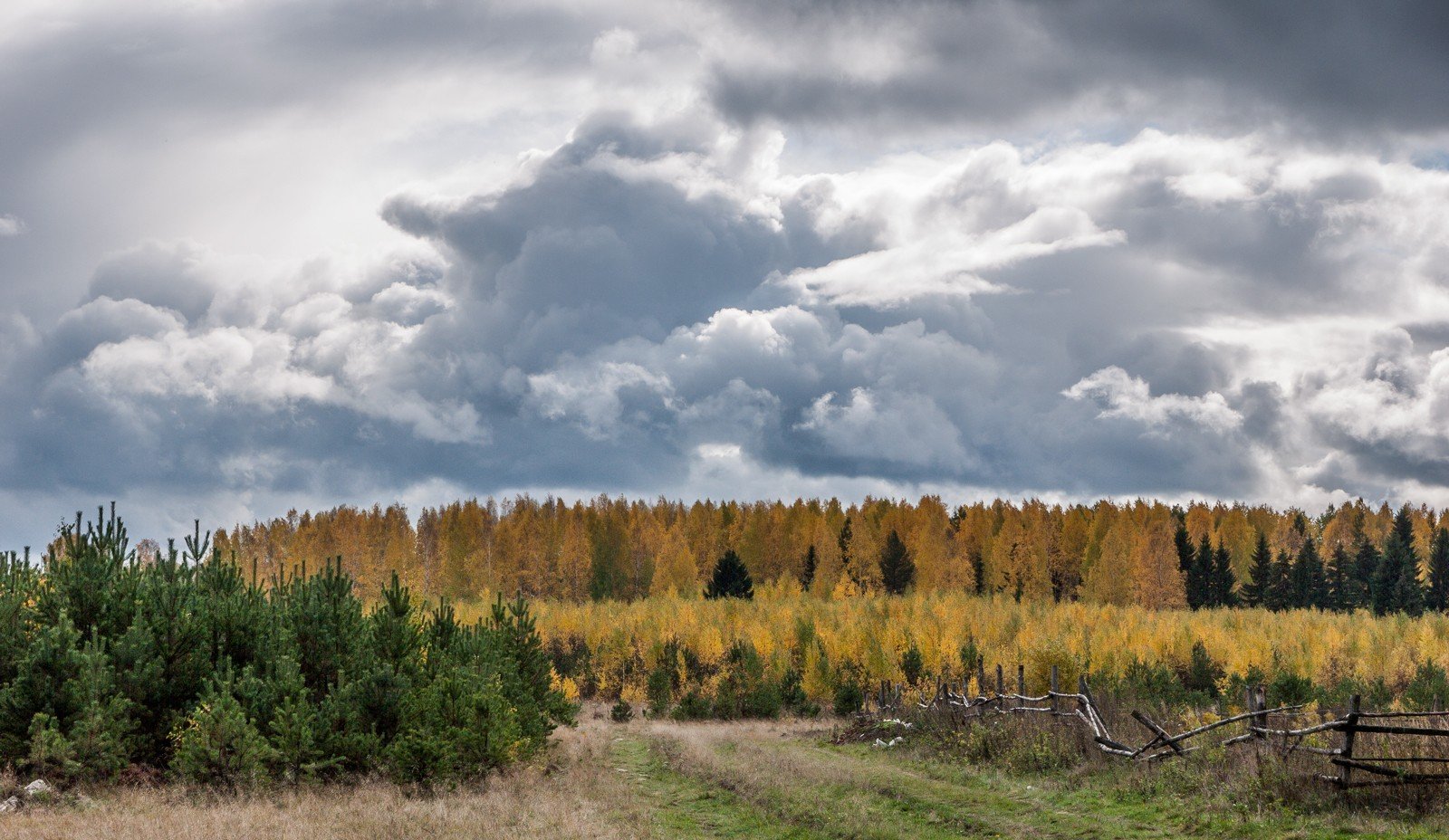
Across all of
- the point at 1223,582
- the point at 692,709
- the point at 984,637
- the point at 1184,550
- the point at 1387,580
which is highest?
the point at 1184,550

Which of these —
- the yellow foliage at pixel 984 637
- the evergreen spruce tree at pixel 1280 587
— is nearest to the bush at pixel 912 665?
the yellow foliage at pixel 984 637

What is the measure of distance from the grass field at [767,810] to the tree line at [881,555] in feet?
276

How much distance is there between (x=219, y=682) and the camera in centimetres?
2094

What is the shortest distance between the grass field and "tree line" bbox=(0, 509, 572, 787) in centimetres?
95

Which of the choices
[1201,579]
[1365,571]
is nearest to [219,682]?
[1201,579]

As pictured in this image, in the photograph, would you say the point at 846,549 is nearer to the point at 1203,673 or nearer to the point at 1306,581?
the point at 1306,581

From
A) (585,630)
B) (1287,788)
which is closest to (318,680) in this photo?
(1287,788)

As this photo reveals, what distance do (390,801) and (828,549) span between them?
10014 centimetres

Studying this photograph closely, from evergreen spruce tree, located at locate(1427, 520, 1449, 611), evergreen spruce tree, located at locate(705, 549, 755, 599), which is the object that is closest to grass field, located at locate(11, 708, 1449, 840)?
evergreen spruce tree, located at locate(705, 549, 755, 599)

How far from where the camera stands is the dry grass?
16.3 m

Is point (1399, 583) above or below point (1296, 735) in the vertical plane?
above

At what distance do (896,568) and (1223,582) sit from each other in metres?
37.0

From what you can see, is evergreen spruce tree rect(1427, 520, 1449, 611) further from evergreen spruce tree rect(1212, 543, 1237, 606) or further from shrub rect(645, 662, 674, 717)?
shrub rect(645, 662, 674, 717)

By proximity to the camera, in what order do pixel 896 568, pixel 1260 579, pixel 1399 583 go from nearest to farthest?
pixel 1399 583, pixel 896 568, pixel 1260 579
